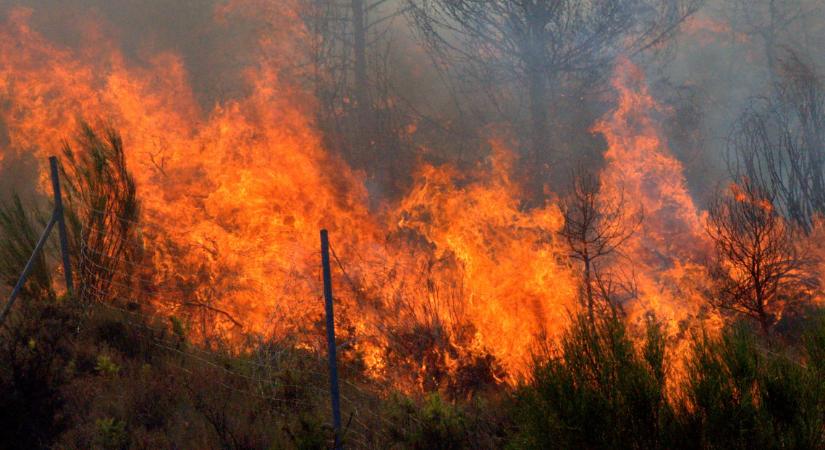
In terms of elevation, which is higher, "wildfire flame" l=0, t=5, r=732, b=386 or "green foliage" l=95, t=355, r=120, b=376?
"wildfire flame" l=0, t=5, r=732, b=386

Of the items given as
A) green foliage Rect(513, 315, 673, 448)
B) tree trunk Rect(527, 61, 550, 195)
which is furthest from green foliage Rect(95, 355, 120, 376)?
tree trunk Rect(527, 61, 550, 195)

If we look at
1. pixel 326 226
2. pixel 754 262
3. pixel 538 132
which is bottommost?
pixel 754 262

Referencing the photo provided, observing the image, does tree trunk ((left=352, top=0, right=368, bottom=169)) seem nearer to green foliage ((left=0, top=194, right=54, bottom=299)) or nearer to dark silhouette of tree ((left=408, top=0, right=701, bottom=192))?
dark silhouette of tree ((left=408, top=0, right=701, bottom=192))

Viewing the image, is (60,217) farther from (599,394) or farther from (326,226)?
(326,226)

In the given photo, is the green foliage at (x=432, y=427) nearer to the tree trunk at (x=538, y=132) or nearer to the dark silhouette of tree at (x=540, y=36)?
the dark silhouette of tree at (x=540, y=36)

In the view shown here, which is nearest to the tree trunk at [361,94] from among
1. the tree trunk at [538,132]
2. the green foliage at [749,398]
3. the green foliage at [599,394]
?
the tree trunk at [538,132]

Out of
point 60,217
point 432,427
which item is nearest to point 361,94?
point 60,217

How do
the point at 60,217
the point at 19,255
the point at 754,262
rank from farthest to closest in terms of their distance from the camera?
the point at 754,262
the point at 19,255
the point at 60,217

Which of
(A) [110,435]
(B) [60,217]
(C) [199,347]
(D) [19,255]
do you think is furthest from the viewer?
(D) [19,255]

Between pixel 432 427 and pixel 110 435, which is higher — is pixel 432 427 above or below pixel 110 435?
below

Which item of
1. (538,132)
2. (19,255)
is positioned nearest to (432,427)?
(19,255)

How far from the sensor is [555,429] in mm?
4367

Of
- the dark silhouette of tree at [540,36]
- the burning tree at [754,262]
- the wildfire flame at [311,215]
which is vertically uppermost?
the dark silhouette of tree at [540,36]

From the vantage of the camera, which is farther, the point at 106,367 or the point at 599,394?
the point at 106,367
